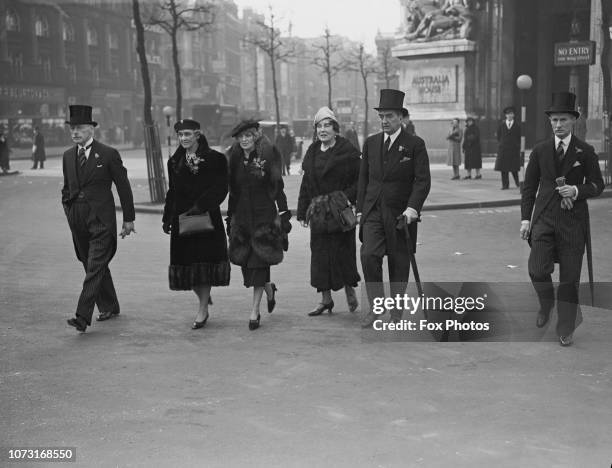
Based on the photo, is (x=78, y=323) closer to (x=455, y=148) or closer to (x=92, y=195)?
(x=92, y=195)

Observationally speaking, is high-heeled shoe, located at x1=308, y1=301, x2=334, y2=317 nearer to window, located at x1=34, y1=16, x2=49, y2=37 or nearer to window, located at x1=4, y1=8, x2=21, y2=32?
window, located at x1=4, y1=8, x2=21, y2=32

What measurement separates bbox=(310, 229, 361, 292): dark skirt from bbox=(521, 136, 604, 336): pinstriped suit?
1.77m

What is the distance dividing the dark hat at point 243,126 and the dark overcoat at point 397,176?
3.27ft

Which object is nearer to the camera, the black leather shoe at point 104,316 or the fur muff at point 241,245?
the fur muff at point 241,245

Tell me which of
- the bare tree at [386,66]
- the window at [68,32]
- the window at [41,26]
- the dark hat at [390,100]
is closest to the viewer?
the dark hat at [390,100]

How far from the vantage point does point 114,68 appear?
7444 centimetres

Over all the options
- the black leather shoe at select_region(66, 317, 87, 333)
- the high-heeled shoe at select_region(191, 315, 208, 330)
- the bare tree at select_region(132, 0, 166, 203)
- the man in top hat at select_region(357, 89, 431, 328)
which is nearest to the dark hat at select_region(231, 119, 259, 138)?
the man in top hat at select_region(357, 89, 431, 328)

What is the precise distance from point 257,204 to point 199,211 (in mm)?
535

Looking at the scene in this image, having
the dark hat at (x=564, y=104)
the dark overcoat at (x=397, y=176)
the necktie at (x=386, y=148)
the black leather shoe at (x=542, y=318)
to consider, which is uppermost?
the dark hat at (x=564, y=104)

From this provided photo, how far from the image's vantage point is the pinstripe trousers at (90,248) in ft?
24.9

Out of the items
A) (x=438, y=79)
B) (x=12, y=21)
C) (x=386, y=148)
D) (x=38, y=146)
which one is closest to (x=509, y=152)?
(x=438, y=79)

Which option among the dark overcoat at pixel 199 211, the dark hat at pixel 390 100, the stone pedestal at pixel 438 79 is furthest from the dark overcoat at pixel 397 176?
the stone pedestal at pixel 438 79

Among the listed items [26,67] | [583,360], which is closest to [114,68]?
[26,67]

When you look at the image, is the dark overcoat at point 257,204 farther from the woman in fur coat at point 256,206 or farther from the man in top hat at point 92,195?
the man in top hat at point 92,195
